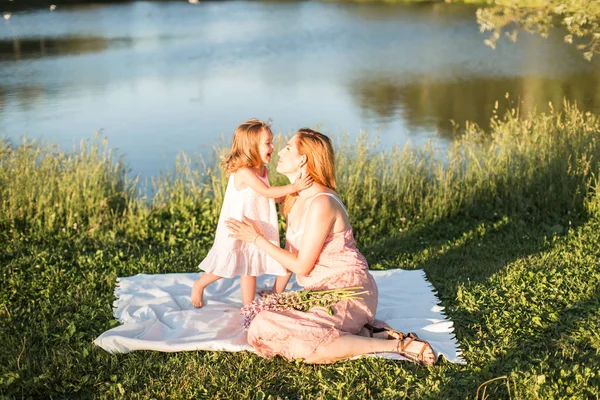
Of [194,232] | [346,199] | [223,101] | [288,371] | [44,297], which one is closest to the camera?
[288,371]

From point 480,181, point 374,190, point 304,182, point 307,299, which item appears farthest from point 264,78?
point 307,299

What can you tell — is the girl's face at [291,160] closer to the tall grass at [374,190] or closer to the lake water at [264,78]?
the tall grass at [374,190]

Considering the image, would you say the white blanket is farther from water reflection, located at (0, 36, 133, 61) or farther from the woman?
water reflection, located at (0, 36, 133, 61)

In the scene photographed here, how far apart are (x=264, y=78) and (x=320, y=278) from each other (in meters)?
12.2

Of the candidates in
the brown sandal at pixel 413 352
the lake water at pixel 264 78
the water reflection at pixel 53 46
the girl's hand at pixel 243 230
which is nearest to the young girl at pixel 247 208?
the girl's hand at pixel 243 230

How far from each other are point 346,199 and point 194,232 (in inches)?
59.6

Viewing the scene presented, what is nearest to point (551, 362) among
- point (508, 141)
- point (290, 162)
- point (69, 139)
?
point (290, 162)

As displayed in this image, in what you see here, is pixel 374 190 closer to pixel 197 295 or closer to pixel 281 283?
pixel 281 283

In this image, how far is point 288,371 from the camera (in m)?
3.93

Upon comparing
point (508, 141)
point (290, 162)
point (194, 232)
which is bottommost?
point (194, 232)

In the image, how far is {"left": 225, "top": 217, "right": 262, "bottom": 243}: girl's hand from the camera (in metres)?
4.35

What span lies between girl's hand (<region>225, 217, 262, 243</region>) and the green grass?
704mm

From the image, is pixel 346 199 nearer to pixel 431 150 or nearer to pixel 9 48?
pixel 431 150

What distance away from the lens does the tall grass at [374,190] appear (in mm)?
6676
